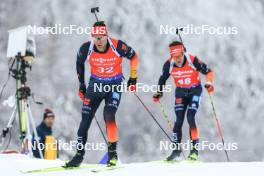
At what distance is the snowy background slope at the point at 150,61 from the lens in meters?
36.7

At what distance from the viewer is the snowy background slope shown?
1446 inches

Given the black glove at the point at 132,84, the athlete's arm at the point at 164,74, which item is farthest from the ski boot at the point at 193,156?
the black glove at the point at 132,84

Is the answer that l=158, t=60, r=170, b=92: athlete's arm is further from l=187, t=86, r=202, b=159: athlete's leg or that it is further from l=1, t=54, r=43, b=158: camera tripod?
l=1, t=54, r=43, b=158: camera tripod

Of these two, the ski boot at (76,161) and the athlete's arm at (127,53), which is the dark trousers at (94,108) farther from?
the athlete's arm at (127,53)

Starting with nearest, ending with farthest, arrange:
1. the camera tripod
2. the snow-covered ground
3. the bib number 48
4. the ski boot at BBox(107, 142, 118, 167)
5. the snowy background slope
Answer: the snow-covered ground
the ski boot at BBox(107, 142, 118, 167)
the bib number 48
the camera tripod
the snowy background slope

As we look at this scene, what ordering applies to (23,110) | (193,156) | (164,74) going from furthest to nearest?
1. (23,110)
2. (164,74)
3. (193,156)

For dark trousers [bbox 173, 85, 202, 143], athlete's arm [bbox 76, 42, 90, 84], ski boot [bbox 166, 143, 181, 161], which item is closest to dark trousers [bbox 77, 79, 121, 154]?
athlete's arm [bbox 76, 42, 90, 84]

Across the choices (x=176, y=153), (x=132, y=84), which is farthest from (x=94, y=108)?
(x=176, y=153)

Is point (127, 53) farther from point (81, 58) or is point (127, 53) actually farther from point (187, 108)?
point (187, 108)

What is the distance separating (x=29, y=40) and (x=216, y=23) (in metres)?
32.7

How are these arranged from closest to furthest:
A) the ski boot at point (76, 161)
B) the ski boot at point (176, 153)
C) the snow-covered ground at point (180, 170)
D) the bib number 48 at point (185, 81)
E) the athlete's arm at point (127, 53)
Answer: the snow-covered ground at point (180, 170) → the ski boot at point (76, 161) → the athlete's arm at point (127, 53) → the ski boot at point (176, 153) → the bib number 48 at point (185, 81)

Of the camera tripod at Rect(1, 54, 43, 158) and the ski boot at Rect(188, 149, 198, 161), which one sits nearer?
the ski boot at Rect(188, 149, 198, 161)

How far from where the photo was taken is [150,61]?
40.1 m

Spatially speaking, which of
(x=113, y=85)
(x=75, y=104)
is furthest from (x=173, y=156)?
(x=75, y=104)
